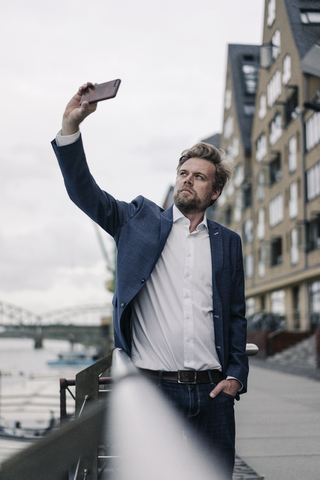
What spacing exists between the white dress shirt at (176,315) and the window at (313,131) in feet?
96.3

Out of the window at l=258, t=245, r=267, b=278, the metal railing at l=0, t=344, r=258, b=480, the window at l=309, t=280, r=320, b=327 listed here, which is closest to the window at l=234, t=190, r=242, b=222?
the window at l=258, t=245, r=267, b=278

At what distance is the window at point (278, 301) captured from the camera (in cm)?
3891

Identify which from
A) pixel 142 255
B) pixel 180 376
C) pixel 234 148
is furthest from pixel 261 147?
pixel 180 376

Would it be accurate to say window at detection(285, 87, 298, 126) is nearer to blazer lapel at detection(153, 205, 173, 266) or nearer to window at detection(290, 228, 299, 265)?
window at detection(290, 228, 299, 265)

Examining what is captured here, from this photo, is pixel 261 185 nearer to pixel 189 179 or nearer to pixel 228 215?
pixel 228 215

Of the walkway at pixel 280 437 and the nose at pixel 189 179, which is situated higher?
the nose at pixel 189 179

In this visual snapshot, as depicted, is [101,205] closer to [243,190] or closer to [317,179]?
[317,179]

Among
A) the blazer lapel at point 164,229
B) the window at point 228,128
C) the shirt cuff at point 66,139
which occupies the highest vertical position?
the window at point 228,128

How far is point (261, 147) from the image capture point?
43562mm

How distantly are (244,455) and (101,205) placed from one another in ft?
12.9

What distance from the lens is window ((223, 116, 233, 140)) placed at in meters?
52.8

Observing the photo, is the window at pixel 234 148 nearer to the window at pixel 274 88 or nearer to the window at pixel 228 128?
the window at pixel 228 128

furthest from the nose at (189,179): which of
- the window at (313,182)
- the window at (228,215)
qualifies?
the window at (228,215)

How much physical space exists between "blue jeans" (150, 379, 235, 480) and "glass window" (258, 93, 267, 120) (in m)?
41.2
